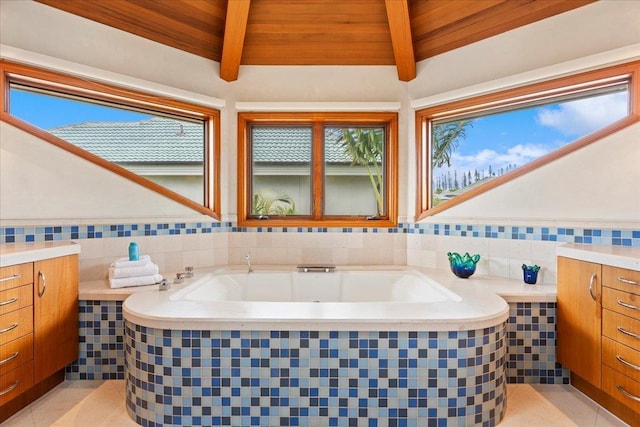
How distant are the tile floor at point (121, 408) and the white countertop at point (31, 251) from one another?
2.54 feet

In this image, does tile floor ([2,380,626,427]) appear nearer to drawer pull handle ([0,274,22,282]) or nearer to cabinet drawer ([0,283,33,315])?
cabinet drawer ([0,283,33,315])

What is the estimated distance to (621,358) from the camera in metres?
1.78

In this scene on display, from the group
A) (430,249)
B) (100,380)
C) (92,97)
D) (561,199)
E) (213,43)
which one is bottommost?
(100,380)

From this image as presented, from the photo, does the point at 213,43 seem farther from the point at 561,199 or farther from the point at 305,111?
the point at 561,199

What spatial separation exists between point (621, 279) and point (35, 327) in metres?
2.94

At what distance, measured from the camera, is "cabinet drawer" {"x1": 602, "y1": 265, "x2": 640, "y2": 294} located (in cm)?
172

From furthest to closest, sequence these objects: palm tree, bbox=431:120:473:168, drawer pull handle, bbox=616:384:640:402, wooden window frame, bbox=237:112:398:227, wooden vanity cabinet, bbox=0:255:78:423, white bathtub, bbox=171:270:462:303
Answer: wooden window frame, bbox=237:112:398:227
palm tree, bbox=431:120:473:168
white bathtub, bbox=171:270:462:303
wooden vanity cabinet, bbox=0:255:78:423
drawer pull handle, bbox=616:384:640:402

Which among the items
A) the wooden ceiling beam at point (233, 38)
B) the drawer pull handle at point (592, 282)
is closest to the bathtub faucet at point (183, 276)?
the wooden ceiling beam at point (233, 38)

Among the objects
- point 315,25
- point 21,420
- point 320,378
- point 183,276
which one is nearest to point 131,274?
point 183,276

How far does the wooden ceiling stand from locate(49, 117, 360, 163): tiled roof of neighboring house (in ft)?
1.92

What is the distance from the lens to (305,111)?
3.25 m

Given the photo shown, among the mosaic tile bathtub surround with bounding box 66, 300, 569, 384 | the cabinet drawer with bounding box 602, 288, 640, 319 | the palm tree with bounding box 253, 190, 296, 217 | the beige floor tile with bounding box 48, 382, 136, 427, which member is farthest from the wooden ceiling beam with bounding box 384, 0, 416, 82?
the beige floor tile with bounding box 48, 382, 136, 427

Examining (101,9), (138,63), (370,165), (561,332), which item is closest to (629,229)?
(561,332)

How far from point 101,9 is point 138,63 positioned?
1.28 ft
